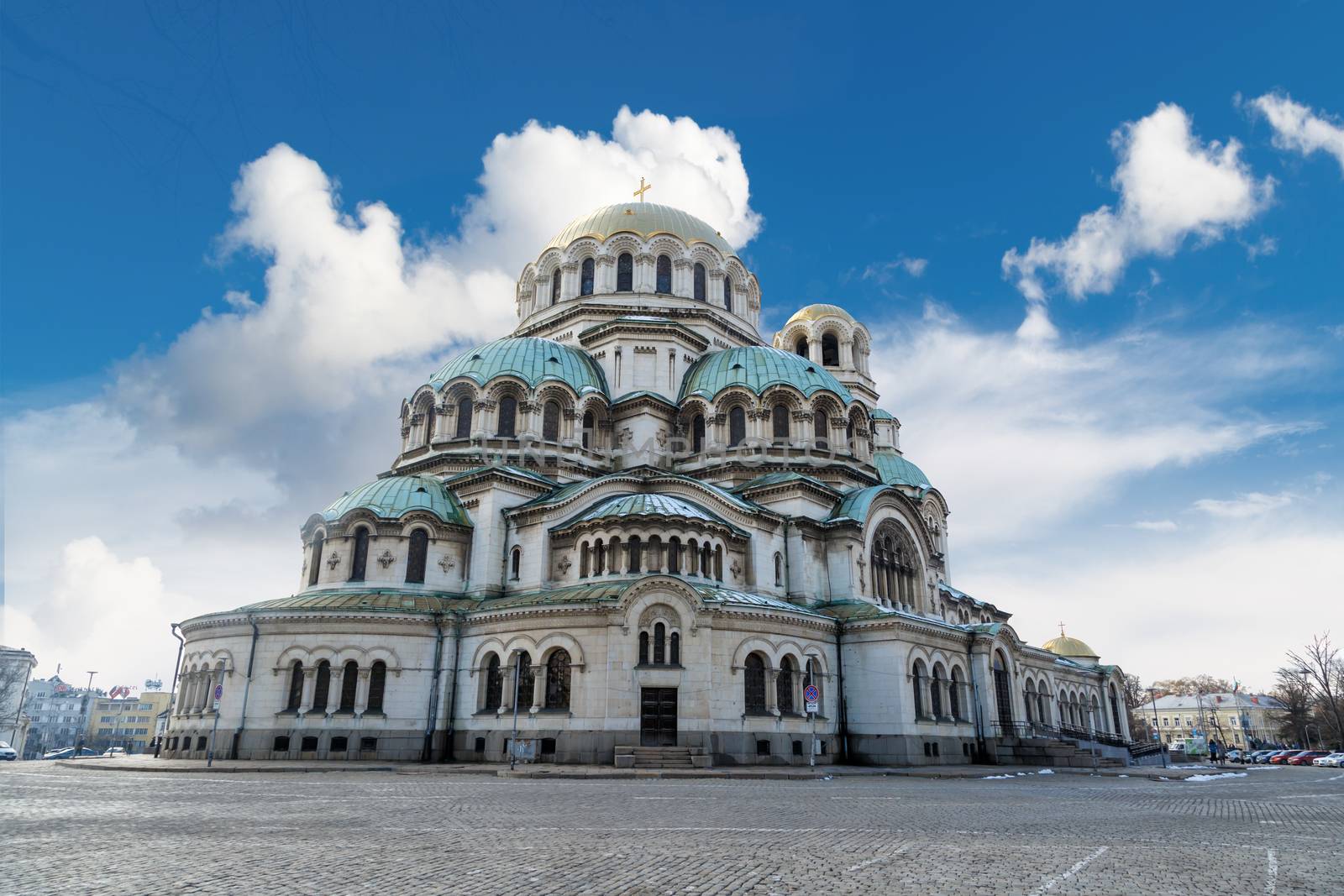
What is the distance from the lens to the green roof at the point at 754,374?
1756 inches

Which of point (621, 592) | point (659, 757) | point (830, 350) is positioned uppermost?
point (830, 350)

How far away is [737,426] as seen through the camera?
4494 centimetres

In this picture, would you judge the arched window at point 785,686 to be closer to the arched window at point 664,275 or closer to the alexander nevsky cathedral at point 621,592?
the alexander nevsky cathedral at point 621,592

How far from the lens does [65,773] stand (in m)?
27.5

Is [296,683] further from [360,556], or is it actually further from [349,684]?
[360,556]

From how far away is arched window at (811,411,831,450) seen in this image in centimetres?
4469

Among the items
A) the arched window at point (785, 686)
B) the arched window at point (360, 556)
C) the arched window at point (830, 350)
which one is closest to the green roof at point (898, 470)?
the arched window at point (830, 350)

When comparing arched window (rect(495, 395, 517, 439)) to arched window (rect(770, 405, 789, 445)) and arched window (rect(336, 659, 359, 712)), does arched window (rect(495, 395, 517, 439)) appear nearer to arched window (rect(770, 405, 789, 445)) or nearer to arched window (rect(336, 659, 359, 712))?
arched window (rect(770, 405, 789, 445))

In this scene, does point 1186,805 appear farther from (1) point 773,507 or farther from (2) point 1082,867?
(1) point 773,507

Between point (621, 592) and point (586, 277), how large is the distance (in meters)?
24.8

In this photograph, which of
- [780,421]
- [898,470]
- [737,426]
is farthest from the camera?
[898,470]

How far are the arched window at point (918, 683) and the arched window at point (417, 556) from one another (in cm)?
2087

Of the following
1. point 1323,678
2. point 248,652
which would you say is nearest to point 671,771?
point 248,652

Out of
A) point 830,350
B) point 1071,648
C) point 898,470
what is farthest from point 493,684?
point 1071,648
